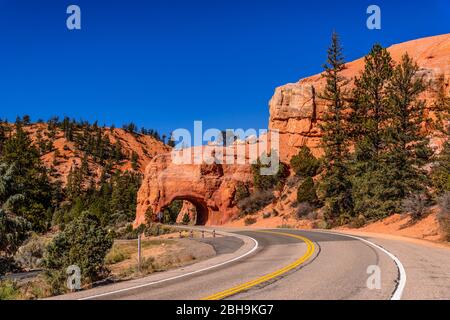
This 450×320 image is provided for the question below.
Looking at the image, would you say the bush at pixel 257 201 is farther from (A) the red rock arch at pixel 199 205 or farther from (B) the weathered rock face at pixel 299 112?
(B) the weathered rock face at pixel 299 112

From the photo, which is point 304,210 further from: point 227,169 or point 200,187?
point 227,169

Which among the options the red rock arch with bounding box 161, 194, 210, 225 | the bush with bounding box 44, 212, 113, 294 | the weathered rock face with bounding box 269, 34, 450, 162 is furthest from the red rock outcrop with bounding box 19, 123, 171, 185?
the bush with bounding box 44, 212, 113, 294

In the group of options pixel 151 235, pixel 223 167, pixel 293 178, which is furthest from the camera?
pixel 223 167

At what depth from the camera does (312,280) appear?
9766 millimetres

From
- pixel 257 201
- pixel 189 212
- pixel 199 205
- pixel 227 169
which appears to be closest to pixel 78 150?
pixel 189 212

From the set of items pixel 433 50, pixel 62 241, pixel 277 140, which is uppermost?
pixel 433 50

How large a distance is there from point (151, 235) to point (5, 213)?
2766 cm

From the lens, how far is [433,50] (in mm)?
68562

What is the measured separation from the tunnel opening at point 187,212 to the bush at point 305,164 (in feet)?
50.1

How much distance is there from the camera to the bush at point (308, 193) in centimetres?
4656

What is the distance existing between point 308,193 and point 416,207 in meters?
20.3

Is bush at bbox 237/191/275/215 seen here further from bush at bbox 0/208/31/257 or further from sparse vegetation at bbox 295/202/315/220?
bush at bbox 0/208/31/257
